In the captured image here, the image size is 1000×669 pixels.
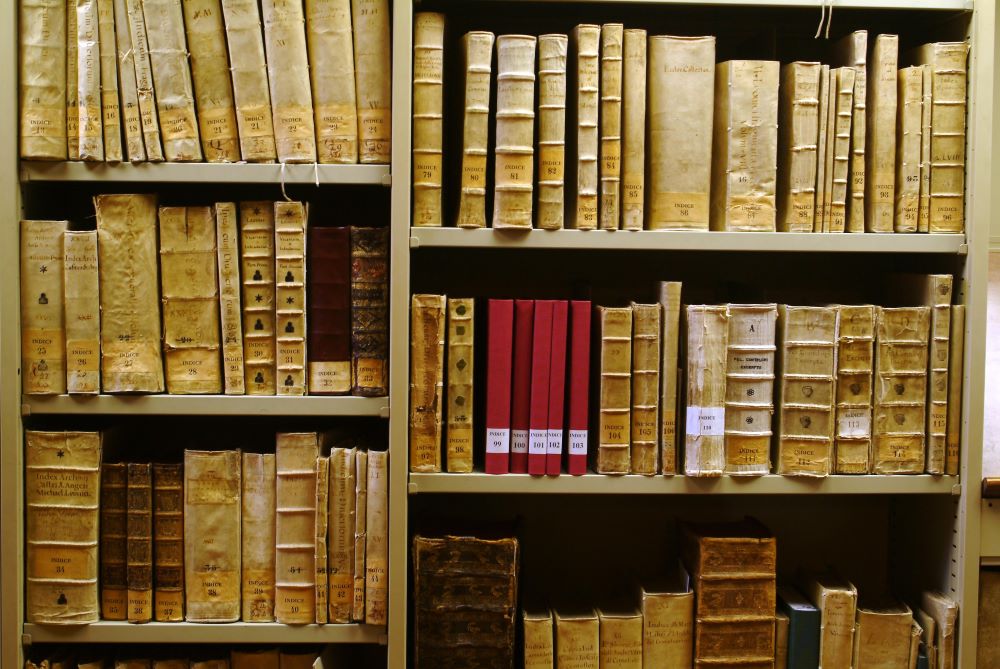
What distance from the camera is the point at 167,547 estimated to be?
1.45 meters

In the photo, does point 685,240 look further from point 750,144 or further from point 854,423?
point 854,423

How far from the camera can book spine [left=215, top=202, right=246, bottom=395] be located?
143 cm

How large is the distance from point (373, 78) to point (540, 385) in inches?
23.5

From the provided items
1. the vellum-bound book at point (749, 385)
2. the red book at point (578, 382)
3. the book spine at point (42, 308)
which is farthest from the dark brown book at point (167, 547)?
the vellum-bound book at point (749, 385)

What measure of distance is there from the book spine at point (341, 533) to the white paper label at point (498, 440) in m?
0.23

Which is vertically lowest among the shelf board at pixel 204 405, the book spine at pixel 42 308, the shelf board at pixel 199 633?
the shelf board at pixel 199 633

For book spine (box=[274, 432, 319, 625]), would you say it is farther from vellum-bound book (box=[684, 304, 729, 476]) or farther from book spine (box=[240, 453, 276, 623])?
vellum-bound book (box=[684, 304, 729, 476])

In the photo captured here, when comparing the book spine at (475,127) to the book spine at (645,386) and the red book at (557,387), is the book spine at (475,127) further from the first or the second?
the book spine at (645,386)

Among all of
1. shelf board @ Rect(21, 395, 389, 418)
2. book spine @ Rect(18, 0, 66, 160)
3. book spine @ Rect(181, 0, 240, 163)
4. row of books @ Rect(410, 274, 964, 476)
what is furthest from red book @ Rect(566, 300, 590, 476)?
book spine @ Rect(18, 0, 66, 160)

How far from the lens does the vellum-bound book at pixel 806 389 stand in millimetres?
1442

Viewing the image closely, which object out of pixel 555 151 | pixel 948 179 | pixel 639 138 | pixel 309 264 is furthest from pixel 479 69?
pixel 948 179

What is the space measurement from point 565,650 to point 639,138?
896mm

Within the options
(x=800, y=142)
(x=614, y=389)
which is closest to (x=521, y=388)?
(x=614, y=389)

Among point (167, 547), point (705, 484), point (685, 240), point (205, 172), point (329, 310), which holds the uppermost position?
point (205, 172)
